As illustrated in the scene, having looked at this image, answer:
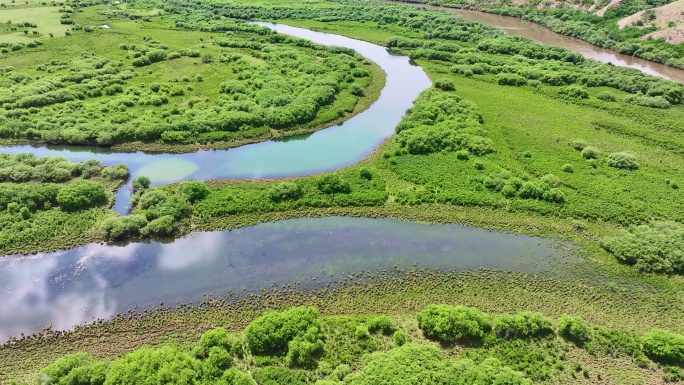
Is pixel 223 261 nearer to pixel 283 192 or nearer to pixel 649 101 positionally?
pixel 283 192

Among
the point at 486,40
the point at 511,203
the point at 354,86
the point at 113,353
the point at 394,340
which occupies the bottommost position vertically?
the point at 113,353

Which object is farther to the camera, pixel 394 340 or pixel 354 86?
pixel 354 86

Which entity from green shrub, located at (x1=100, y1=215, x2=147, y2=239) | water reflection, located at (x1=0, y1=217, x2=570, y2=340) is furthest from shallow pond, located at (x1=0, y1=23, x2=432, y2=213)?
water reflection, located at (x1=0, y1=217, x2=570, y2=340)

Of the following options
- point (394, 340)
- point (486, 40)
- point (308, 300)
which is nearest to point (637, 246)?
point (394, 340)

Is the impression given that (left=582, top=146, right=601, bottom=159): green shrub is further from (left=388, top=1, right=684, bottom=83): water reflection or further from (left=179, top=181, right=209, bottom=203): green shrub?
(left=179, top=181, right=209, bottom=203): green shrub

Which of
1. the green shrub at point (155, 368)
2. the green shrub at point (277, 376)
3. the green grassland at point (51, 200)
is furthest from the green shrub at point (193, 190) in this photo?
the green shrub at point (277, 376)

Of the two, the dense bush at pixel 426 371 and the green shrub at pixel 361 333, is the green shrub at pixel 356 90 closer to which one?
the green shrub at pixel 361 333

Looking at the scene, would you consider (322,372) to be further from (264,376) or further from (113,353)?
(113,353)
